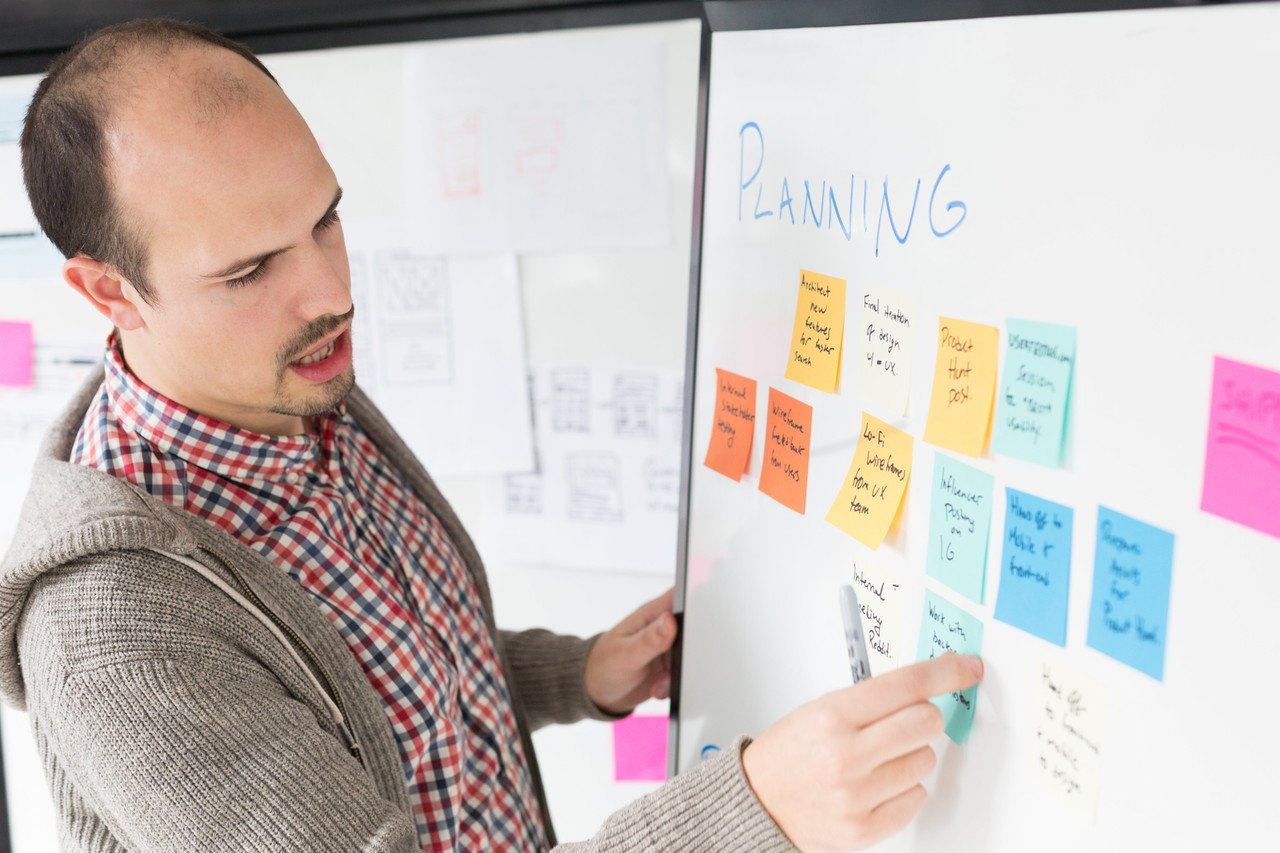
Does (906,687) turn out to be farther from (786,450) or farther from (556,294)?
(556,294)

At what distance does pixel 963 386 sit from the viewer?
697 mm

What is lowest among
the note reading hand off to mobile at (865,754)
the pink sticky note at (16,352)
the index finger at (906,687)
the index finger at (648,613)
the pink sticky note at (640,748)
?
the pink sticky note at (640,748)

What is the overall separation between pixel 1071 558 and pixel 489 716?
1.97ft

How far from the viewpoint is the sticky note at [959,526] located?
27.4 inches

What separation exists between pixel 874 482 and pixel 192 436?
0.54 metres

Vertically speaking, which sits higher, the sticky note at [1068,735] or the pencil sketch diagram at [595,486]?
the sticky note at [1068,735]

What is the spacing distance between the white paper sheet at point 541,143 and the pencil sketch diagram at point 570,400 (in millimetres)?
181

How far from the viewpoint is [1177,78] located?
1.75 feet

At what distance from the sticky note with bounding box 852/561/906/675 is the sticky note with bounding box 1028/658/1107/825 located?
0.14 metres

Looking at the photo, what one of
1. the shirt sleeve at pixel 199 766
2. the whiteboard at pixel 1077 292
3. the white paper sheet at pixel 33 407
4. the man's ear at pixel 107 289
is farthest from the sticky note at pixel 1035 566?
the white paper sheet at pixel 33 407

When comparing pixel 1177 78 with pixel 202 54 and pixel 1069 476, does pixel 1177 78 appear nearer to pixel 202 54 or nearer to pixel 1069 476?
pixel 1069 476

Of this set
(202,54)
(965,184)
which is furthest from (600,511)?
(965,184)

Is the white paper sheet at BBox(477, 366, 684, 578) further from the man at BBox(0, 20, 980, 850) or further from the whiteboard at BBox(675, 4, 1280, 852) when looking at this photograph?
the whiteboard at BBox(675, 4, 1280, 852)

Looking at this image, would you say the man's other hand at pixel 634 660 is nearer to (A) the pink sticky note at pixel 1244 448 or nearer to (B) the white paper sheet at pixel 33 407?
(A) the pink sticky note at pixel 1244 448
